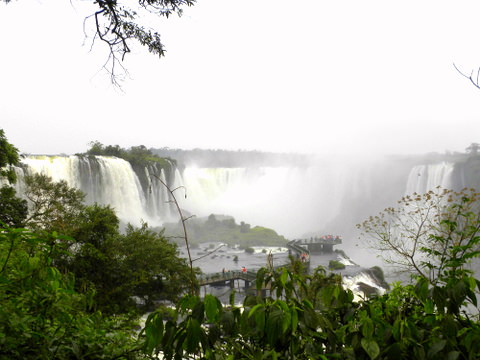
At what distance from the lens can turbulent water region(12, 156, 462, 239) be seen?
131 ft

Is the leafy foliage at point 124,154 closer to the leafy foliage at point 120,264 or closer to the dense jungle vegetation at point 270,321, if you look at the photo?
the leafy foliage at point 120,264

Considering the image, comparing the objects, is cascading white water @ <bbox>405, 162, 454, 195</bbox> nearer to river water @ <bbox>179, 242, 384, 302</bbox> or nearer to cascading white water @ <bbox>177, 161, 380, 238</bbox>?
river water @ <bbox>179, 242, 384, 302</bbox>

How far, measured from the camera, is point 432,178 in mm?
38688

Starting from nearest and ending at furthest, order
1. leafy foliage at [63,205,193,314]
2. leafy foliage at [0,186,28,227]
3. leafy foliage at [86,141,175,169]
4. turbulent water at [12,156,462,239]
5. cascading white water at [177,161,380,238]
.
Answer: leafy foliage at [63,205,193,314], leafy foliage at [0,186,28,227], leafy foliage at [86,141,175,169], turbulent water at [12,156,462,239], cascading white water at [177,161,380,238]

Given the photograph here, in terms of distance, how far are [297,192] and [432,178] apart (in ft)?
90.5

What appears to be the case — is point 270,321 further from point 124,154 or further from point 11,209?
point 124,154

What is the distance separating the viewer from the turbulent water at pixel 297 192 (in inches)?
1576

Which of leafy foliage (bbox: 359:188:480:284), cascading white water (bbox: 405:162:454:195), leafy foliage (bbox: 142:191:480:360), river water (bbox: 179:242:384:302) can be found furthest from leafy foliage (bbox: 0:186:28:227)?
cascading white water (bbox: 405:162:454:195)

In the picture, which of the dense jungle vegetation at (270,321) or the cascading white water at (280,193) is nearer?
the dense jungle vegetation at (270,321)

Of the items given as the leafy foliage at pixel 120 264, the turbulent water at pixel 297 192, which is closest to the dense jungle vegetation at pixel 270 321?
the leafy foliage at pixel 120 264

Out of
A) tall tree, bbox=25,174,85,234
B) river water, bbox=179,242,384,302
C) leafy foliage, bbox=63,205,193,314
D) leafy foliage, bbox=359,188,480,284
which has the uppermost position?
leafy foliage, bbox=359,188,480,284

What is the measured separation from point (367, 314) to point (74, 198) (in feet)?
50.9

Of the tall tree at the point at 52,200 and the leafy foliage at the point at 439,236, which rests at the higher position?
the leafy foliage at the point at 439,236

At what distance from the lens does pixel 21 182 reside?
69.4ft
